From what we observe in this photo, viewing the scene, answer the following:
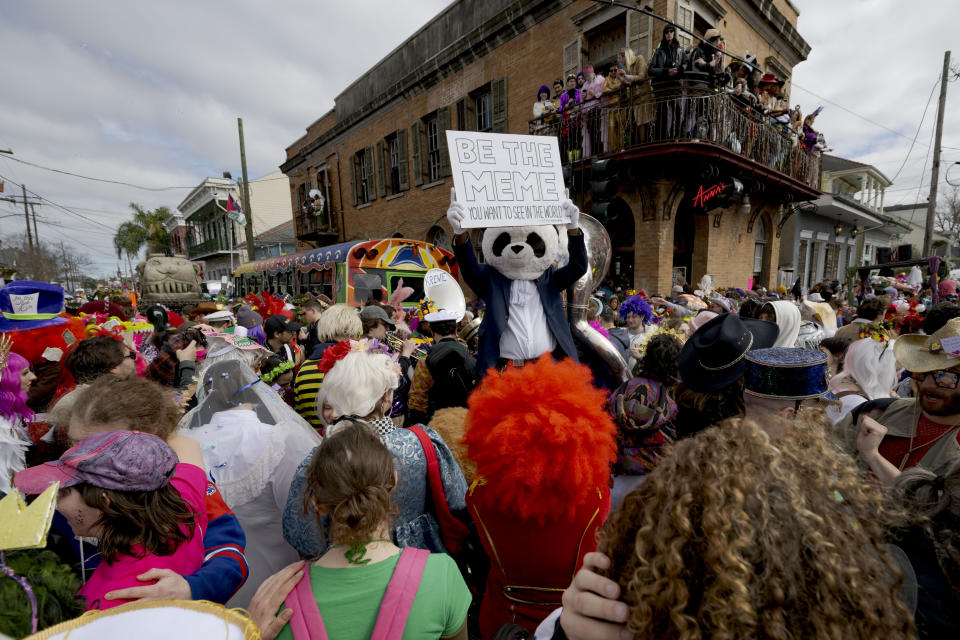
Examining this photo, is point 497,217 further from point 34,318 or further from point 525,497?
point 34,318

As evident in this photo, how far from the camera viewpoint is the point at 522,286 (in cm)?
315

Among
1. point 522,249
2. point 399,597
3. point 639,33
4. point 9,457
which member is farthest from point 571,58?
point 399,597

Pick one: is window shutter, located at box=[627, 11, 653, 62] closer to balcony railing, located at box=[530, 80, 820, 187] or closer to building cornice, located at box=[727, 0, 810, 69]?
balcony railing, located at box=[530, 80, 820, 187]

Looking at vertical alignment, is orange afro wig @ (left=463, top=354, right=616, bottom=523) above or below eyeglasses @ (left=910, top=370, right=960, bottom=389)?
below

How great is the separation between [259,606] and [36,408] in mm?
2853

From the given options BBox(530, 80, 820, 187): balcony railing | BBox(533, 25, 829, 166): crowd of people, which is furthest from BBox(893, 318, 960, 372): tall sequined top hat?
BBox(530, 80, 820, 187): balcony railing

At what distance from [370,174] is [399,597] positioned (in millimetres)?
19248

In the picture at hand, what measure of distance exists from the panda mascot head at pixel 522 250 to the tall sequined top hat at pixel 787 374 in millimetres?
1578

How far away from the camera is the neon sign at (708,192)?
30.2ft

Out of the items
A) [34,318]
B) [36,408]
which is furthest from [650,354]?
[34,318]

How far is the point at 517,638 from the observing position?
997 mm

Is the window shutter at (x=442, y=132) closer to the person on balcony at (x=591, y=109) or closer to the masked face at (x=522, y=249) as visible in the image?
the person on balcony at (x=591, y=109)

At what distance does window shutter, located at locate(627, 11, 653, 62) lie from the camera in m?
9.05

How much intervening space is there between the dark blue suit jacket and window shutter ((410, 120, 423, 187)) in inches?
521
